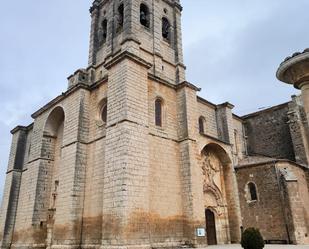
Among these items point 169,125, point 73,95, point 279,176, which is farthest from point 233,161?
point 73,95

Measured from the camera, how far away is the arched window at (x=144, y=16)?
17661 mm

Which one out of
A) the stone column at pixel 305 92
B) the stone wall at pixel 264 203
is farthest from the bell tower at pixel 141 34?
the stone column at pixel 305 92

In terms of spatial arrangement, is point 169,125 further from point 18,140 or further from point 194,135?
point 18,140

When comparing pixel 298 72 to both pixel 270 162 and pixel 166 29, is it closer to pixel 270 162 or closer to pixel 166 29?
pixel 270 162

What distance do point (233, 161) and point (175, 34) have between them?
9.12 metres

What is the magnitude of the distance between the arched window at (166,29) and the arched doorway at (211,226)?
36.4ft

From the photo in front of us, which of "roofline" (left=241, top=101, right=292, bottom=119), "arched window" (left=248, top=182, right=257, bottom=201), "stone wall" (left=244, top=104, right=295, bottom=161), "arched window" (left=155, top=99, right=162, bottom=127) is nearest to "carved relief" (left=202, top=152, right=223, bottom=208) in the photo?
"arched window" (left=248, top=182, right=257, bottom=201)

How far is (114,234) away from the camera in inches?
428

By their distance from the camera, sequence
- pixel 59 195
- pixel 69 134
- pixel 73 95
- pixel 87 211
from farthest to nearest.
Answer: pixel 73 95 → pixel 69 134 → pixel 59 195 → pixel 87 211

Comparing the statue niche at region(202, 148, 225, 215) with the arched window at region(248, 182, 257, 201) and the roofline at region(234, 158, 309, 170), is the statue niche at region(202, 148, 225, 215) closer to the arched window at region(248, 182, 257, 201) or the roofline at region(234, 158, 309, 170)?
the roofline at region(234, 158, 309, 170)

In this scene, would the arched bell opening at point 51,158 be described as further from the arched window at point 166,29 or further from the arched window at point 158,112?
the arched window at point 166,29

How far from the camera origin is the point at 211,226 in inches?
656

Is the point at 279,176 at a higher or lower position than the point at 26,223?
higher

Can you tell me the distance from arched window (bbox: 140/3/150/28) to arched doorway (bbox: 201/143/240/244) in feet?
27.6
